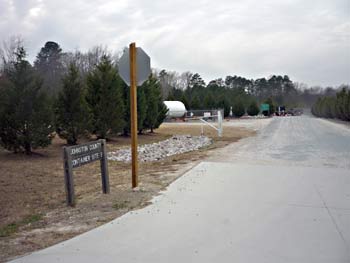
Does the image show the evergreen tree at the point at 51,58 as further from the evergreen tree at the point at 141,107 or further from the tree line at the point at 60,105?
the tree line at the point at 60,105

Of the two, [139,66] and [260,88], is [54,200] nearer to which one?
[139,66]

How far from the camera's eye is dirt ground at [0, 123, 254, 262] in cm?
447

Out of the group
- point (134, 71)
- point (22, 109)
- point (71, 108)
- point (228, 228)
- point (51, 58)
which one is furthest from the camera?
point (51, 58)

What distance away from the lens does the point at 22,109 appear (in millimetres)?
12242

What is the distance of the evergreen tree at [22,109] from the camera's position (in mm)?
12188

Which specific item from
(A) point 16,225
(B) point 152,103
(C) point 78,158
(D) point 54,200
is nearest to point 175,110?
(B) point 152,103

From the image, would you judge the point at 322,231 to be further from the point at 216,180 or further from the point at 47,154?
the point at 47,154

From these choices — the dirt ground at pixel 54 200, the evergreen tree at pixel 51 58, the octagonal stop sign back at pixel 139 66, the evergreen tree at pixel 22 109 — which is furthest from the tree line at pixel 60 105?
the evergreen tree at pixel 51 58

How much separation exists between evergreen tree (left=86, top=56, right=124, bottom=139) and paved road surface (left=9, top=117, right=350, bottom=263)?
36.1 feet

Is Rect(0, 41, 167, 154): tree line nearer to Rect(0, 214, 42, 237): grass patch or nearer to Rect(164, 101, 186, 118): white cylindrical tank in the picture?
Rect(0, 214, 42, 237): grass patch

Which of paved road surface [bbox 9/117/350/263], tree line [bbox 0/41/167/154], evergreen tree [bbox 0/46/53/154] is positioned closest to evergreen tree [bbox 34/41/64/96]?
tree line [bbox 0/41/167/154]

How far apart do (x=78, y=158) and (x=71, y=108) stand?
10.3m

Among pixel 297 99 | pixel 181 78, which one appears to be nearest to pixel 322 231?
pixel 181 78

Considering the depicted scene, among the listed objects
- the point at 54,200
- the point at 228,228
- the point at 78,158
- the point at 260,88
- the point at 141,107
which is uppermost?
the point at 260,88
